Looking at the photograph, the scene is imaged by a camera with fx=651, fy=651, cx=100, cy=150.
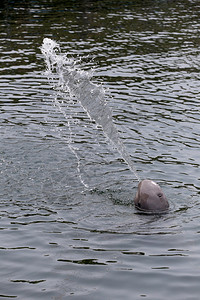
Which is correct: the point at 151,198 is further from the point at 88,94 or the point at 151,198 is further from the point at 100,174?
Result: the point at 88,94

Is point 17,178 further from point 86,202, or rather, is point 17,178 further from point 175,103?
point 175,103

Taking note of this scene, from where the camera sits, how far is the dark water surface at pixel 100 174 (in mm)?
10289

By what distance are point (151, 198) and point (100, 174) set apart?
228 centimetres

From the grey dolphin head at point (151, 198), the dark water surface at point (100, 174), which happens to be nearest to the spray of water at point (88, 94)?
the dark water surface at point (100, 174)

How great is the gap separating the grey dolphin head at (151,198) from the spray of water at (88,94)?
219 cm

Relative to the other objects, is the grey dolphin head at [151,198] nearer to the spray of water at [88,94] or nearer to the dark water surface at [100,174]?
the dark water surface at [100,174]

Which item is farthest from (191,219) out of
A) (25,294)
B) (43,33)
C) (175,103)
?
(43,33)

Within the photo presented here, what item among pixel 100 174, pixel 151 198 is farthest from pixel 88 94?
pixel 151 198

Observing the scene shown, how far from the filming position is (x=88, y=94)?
67.1 feet

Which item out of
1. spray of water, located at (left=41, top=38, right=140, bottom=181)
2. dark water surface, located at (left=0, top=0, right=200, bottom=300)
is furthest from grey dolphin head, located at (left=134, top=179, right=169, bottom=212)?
spray of water, located at (left=41, top=38, right=140, bottom=181)

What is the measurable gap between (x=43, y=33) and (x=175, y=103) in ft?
34.9

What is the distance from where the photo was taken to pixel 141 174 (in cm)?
1445

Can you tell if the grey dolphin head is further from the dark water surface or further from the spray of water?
the spray of water

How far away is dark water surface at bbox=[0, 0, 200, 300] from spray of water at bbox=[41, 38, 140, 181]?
0.76 feet
